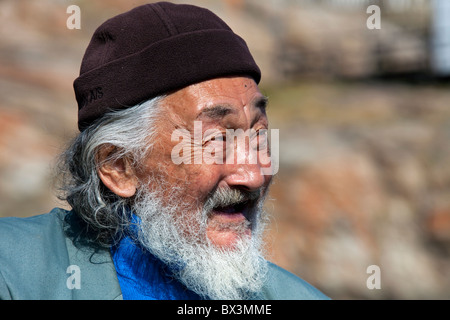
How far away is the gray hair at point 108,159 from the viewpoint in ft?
6.85

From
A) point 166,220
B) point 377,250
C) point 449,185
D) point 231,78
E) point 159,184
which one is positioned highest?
point 231,78

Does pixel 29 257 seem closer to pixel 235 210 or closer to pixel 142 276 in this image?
pixel 142 276

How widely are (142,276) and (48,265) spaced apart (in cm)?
37

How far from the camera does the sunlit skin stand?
2.04 metres

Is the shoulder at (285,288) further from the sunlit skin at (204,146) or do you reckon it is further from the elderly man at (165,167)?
the sunlit skin at (204,146)

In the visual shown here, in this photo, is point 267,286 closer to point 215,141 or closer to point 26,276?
point 215,141

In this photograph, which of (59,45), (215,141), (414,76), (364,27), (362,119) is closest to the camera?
(215,141)

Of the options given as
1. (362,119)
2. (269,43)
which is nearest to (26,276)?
(362,119)

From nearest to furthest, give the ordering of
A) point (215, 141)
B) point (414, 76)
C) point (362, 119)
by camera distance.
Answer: point (215, 141)
point (362, 119)
point (414, 76)

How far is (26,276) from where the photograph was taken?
184 cm

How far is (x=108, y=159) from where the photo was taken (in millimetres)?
2158

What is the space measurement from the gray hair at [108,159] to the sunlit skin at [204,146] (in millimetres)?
57

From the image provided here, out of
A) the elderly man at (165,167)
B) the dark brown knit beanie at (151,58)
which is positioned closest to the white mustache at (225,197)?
the elderly man at (165,167)

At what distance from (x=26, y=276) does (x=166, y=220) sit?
0.57 metres
